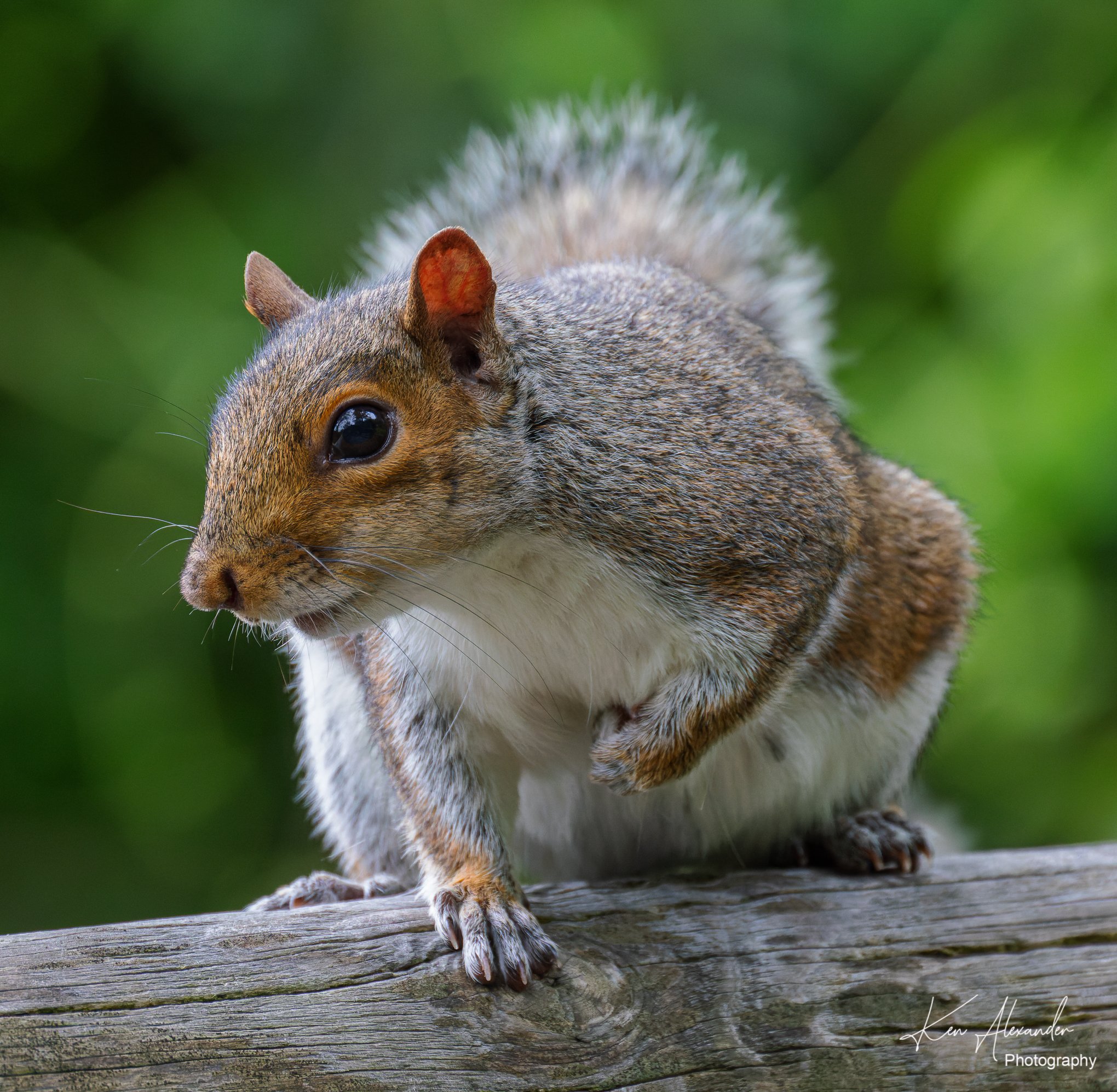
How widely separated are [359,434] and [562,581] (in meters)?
0.28

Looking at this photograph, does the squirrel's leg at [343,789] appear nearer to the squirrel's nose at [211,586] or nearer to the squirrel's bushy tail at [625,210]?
the squirrel's nose at [211,586]

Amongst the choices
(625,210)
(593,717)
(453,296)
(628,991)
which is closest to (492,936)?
(628,991)

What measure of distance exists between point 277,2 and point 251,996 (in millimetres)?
1913

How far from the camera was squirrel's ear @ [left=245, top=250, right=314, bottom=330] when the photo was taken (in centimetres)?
145

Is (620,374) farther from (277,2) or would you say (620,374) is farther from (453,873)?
(277,2)

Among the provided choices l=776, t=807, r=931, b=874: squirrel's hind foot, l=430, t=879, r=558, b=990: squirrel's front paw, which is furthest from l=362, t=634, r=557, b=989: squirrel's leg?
l=776, t=807, r=931, b=874: squirrel's hind foot

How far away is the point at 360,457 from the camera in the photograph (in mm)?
1196

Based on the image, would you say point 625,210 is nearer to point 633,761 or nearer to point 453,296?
point 453,296

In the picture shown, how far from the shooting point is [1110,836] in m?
2.26

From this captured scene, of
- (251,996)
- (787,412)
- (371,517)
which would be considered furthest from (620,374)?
(251,996)

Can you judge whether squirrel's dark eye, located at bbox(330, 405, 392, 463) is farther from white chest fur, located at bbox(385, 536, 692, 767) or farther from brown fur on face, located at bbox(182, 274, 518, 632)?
white chest fur, located at bbox(385, 536, 692, 767)

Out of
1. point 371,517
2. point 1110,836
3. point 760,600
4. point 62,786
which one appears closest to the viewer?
point 371,517

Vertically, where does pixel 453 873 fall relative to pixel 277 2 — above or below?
below

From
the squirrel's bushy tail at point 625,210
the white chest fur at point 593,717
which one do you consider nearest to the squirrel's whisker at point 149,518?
the white chest fur at point 593,717
